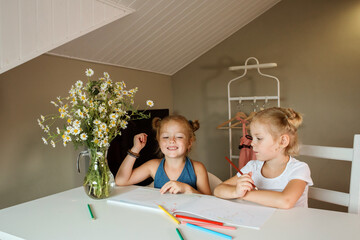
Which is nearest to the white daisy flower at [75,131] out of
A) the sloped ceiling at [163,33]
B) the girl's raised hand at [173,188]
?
the girl's raised hand at [173,188]

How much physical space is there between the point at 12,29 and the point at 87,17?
1.37 feet

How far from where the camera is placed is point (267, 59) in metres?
3.20

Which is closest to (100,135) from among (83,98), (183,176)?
(83,98)

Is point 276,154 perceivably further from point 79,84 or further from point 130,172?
point 79,84

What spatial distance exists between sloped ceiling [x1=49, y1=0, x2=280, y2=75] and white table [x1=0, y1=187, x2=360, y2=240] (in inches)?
50.6

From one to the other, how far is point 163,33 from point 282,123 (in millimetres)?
1531

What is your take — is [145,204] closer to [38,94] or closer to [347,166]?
[38,94]

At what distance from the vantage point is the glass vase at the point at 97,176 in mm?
1181

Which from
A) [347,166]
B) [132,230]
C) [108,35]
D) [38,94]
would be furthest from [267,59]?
[132,230]

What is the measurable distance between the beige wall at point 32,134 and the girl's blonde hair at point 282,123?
1377mm

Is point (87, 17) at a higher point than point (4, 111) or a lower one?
higher

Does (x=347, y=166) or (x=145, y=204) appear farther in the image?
(x=347, y=166)

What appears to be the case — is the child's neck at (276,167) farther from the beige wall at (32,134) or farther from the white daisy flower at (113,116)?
the beige wall at (32,134)

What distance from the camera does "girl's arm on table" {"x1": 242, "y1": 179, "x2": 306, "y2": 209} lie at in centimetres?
103
